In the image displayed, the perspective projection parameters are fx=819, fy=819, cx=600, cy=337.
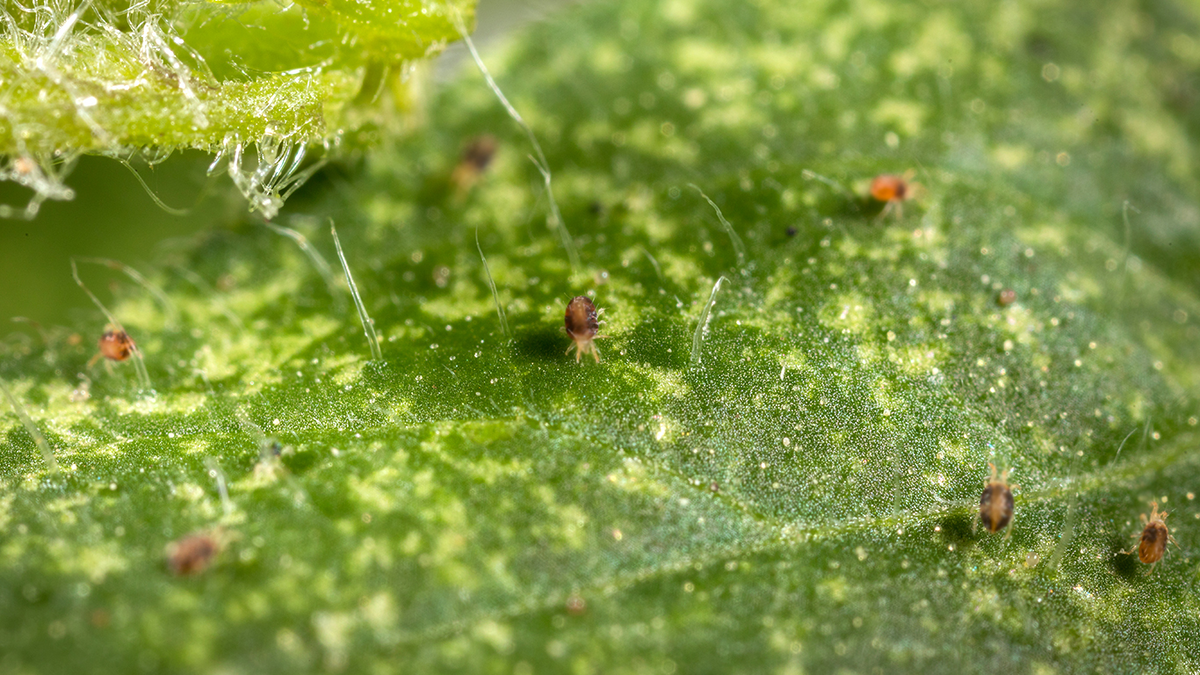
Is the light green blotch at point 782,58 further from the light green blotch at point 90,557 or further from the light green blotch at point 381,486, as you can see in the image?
the light green blotch at point 90,557

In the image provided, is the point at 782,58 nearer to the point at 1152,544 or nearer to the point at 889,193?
the point at 889,193

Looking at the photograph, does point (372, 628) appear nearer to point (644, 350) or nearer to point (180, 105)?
point (644, 350)

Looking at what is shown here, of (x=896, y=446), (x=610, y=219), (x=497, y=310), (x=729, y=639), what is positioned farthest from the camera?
(x=610, y=219)

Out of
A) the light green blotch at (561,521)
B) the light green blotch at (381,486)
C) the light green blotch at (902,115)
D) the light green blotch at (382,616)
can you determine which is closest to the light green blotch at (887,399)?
the light green blotch at (561,521)

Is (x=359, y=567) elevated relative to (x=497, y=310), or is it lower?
lower

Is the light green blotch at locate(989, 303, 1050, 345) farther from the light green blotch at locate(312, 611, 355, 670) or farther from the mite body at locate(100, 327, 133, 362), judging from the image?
the mite body at locate(100, 327, 133, 362)

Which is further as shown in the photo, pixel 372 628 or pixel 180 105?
pixel 180 105

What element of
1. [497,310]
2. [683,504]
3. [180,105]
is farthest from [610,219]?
[180,105]

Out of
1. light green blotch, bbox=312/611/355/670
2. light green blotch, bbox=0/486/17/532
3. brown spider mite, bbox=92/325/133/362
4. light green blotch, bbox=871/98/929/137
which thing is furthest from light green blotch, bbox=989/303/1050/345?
light green blotch, bbox=0/486/17/532
